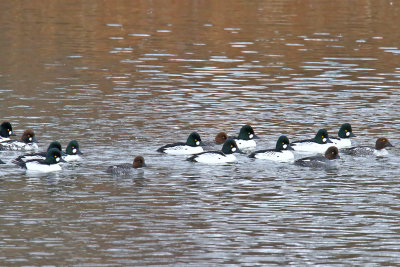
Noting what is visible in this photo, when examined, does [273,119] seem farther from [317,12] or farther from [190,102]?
[317,12]

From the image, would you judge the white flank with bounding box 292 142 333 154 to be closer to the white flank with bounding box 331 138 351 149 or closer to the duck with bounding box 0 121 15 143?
the white flank with bounding box 331 138 351 149

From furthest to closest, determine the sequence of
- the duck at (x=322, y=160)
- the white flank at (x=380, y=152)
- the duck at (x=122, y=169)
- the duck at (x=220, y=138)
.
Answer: the duck at (x=220, y=138), the white flank at (x=380, y=152), the duck at (x=322, y=160), the duck at (x=122, y=169)

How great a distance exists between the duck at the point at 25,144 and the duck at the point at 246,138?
16.4 feet

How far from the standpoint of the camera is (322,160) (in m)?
22.8

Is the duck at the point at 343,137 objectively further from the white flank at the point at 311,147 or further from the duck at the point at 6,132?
the duck at the point at 6,132

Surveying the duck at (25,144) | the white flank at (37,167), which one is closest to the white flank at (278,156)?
the white flank at (37,167)

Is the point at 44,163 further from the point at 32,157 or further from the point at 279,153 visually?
the point at 279,153

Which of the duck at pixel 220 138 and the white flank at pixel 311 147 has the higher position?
the duck at pixel 220 138

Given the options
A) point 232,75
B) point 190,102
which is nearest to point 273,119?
point 190,102

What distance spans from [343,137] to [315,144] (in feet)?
3.97

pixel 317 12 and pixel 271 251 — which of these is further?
pixel 317 12

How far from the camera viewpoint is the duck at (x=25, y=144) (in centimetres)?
2388

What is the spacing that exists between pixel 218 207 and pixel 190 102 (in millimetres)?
12214

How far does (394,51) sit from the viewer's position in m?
41.9
